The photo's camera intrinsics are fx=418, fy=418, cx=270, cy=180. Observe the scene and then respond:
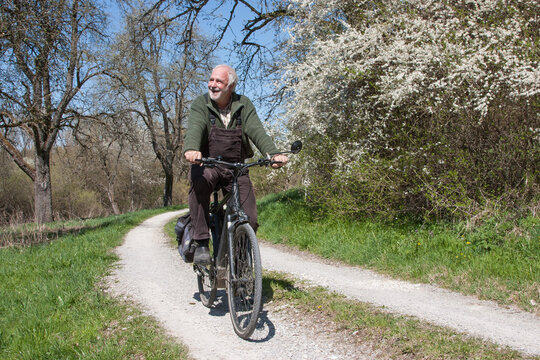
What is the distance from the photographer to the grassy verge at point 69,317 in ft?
10.7

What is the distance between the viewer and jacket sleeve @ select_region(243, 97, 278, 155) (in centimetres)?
382

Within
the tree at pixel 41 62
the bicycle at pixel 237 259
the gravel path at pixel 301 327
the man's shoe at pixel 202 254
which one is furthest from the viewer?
the tree at pixel 41 62

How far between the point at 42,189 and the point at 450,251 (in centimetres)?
1569

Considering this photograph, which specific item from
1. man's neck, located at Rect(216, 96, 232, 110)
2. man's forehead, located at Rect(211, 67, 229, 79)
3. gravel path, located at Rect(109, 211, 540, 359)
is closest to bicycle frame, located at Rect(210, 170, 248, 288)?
gravel path, located at Rect(109, 211, 540, 359)

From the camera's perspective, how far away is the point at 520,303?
11.9ft

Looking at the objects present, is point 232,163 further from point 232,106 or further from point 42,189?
point 42,189

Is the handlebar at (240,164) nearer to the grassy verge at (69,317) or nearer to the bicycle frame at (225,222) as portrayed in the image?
the bicycle frame at (225,222)

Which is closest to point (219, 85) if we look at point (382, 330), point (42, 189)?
point (382, 330)

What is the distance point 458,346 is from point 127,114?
16678 mm

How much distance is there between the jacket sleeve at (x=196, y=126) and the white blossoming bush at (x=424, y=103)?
3592 millimetres

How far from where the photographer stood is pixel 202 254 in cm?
390

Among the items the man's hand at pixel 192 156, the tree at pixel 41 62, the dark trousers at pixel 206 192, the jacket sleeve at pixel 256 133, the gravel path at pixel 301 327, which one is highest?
the tree at pixel 41 62

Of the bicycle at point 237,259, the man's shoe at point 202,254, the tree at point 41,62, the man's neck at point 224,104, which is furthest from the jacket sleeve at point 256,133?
the tree at point 41,62

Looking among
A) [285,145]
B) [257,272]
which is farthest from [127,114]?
[257,272]
